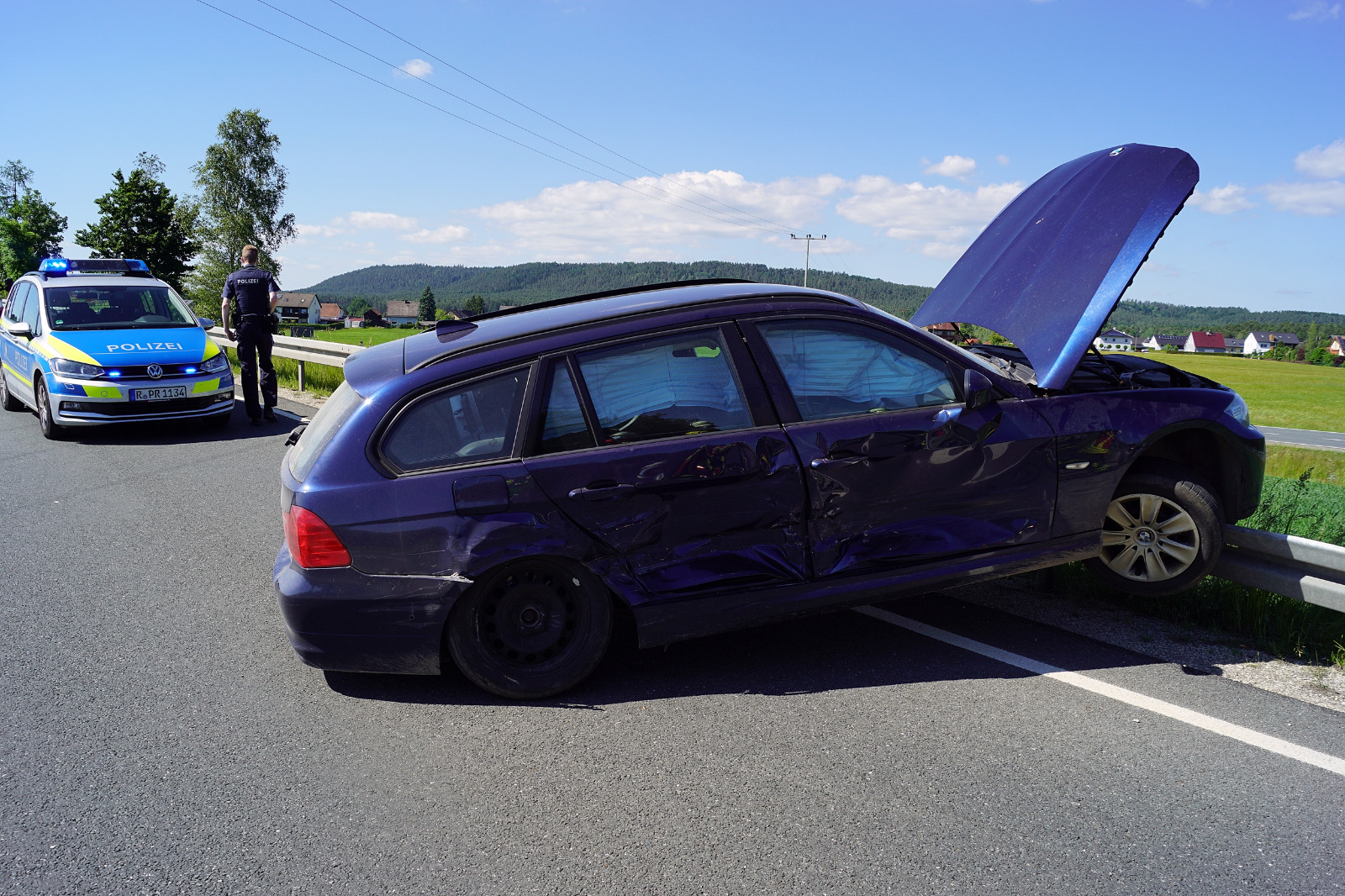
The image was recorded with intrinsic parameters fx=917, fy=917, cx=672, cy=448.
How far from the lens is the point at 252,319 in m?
11.9

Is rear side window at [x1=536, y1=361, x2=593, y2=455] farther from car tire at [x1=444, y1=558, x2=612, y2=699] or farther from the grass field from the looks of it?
the grass field

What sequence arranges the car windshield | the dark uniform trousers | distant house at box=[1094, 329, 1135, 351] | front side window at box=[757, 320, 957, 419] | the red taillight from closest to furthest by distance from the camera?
1. the red taillight
2. front side window at box=[757, 320, 957, 419]
3. distant house at box=[1094, 329, 1135, 351]
4. the car windshield
5. the dark uniform trousers

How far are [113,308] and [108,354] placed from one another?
137 cm

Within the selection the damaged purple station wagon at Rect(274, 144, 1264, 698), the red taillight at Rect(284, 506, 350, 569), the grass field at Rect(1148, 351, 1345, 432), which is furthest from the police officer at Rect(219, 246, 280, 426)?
the grass field at Rect(1148, 351, 1345, 432)

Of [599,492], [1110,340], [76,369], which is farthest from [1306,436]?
[599,492]

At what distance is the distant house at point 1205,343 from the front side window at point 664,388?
6715 inches

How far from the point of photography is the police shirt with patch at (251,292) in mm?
11828

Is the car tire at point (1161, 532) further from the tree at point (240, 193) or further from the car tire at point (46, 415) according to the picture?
the tree at point (240, 193)

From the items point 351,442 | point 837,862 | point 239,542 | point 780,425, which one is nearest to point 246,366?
point 239,542

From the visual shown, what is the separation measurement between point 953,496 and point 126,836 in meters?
3.45

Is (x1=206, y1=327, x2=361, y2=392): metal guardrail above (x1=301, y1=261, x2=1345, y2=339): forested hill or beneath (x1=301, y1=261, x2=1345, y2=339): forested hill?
beneath

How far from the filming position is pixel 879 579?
4.14 m

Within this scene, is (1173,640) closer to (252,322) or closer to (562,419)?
(562,419)

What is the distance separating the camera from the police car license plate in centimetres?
1075
